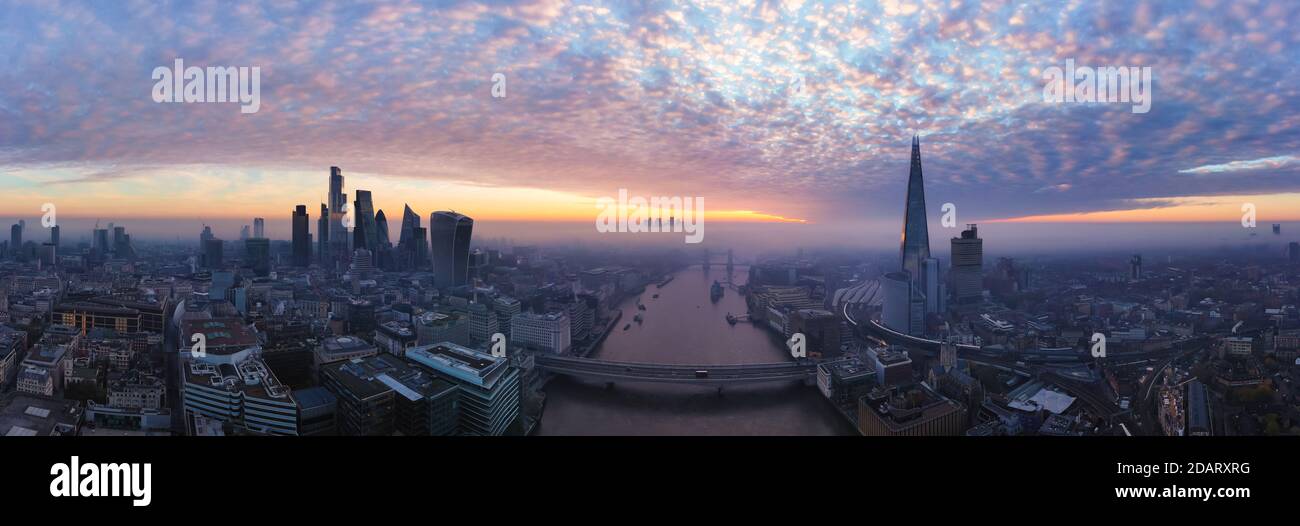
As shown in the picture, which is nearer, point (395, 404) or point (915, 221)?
point (395, 404)

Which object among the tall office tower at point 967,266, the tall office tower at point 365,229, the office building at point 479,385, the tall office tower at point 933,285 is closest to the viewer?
the office building at point 479,385

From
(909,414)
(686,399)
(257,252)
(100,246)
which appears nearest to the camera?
(909,414)

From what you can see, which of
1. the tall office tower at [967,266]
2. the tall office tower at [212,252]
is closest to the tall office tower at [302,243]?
the tall office tower at [212,252]

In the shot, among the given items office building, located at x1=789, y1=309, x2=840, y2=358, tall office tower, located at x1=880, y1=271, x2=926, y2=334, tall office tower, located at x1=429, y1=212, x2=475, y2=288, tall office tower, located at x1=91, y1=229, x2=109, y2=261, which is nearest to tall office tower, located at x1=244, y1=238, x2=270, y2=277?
tall office tower, located at x1=91, y1=229, x2=109, y2=261

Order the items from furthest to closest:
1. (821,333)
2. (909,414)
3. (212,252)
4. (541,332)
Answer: (212,252) < (821,333) < (541,332) < (909,414)

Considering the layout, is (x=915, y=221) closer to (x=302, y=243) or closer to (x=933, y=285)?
(x=933, y=285)

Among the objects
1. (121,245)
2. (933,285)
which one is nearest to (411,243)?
(121,245)

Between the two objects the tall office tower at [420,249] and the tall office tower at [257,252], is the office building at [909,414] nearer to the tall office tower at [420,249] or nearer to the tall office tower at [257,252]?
the tall office tower at [420,249]
